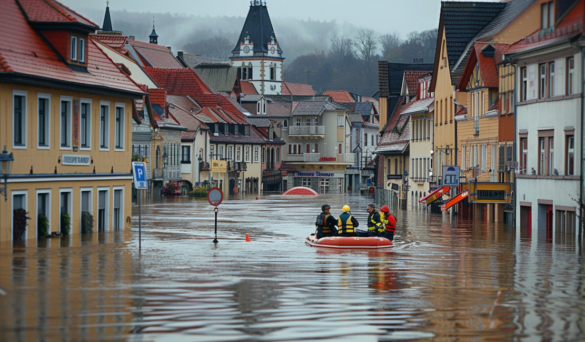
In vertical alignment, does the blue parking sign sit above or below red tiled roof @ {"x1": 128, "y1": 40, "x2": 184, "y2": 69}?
below

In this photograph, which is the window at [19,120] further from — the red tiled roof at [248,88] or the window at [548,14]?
the red tiled roof at [248,88]

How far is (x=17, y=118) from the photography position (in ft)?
96.0

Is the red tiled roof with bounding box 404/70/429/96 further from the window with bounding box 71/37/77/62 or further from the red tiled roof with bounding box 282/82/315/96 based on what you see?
the red tiled roof with bounding box 282/82/315/96

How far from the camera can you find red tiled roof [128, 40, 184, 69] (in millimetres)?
115688

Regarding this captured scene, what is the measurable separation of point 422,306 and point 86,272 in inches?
326

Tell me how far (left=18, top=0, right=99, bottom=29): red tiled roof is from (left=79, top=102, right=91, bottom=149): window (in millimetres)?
2775

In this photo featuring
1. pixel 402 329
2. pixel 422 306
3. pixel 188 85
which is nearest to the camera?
pixel 402 329

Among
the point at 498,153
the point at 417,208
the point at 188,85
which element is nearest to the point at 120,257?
the point at 498,153

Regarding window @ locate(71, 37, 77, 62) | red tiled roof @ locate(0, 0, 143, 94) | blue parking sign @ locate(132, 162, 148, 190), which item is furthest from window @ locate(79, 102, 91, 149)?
blue parking sign @ locate(132, 162, 148, 190)

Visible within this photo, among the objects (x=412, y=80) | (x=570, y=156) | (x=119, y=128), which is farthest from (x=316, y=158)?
(x=570, y=156)

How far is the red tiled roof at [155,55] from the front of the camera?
116m

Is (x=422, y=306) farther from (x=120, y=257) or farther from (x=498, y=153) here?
(x=498, y=153)

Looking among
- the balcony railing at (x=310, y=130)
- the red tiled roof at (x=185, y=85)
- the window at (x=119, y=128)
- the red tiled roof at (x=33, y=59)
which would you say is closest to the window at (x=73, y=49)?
the red tiled roof at (x=33, y=59)

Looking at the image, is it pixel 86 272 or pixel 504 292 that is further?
pixel 86 272
